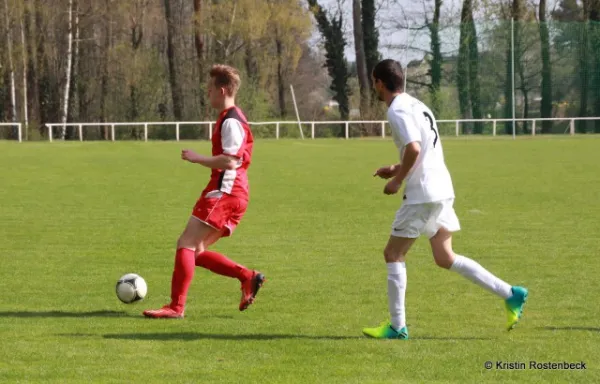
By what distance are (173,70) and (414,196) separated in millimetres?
48802

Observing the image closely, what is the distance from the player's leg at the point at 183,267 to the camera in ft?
24.8

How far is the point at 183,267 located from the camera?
7.57m

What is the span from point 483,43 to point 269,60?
1629 cm

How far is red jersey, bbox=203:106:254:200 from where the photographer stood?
7316 mm

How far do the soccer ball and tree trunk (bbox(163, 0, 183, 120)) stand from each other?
149 feet

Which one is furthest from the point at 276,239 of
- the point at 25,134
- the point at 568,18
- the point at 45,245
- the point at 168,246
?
the point at 568,18

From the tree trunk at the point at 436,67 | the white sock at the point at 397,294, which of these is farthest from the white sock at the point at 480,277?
the tree trunk at the point at 436,67

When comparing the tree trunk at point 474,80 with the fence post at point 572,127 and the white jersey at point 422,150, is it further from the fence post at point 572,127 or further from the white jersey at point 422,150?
the white jersey at point 422,150

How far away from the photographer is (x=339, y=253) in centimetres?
1120

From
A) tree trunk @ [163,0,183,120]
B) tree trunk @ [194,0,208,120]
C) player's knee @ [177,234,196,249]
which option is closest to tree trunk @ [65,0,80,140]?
tree trunk @ [163,0,183,120]

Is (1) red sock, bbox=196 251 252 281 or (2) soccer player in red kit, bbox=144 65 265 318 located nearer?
(2) soccer player in red kit, bbox=144 65 265 318

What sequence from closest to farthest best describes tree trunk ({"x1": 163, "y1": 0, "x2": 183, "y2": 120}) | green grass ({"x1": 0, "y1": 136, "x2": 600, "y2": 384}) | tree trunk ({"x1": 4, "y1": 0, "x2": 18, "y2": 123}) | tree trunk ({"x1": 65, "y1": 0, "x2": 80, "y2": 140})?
1. green grass ({"x1": 0, "y1": 136, "x2": 600, "y2": 384})
2. tree trunk ({"x1": 4, "y1": 0, "x2": 18, "y2": 123})
3. tree trunk ({"x1": 65, "y1": 0, "x2": 80, "y2": 140})
4. tree trunk ({"x1": 163, "y1": 0, "x2": 183, "y2": 120})

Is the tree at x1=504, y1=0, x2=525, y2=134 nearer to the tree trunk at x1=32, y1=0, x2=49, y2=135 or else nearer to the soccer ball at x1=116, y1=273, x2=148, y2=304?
the tree trunk at x1=32, y1=0, x2=49, y2=135

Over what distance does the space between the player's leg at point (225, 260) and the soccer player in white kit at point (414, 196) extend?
124 centimetres
